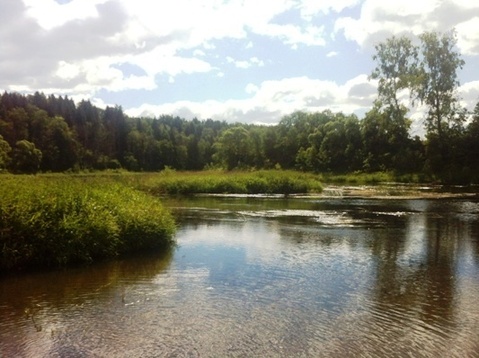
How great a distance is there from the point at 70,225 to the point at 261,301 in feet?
23.7

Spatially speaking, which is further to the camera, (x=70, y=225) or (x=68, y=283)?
(x=70, y=225)

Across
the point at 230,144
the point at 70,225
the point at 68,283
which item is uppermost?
the point at 230,144

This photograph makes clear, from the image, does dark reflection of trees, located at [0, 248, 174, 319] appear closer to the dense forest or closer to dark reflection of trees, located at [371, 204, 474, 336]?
dark reflection of trees, located at [371, 204, 474, 336]

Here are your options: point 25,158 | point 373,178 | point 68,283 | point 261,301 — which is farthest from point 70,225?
point 25,158

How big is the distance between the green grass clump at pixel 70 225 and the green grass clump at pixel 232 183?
1185 inches

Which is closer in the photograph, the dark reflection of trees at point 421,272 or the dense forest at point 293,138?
the dark reflection of trees at point 421,272

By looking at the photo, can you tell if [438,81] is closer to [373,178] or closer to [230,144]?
[373,178]

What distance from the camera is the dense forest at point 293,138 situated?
7125 centimetres

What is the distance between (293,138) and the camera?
117 metres

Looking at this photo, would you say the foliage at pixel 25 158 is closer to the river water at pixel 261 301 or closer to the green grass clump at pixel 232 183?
the green grass clump at pixel 232 183

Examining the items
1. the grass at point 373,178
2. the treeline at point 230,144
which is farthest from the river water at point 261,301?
the treeline at point 230,144

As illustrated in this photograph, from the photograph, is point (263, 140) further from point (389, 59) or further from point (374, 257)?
point (374, 257)

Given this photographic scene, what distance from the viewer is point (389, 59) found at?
75438mm

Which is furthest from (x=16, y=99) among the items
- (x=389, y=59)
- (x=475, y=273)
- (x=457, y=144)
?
(x=475, y=273)
